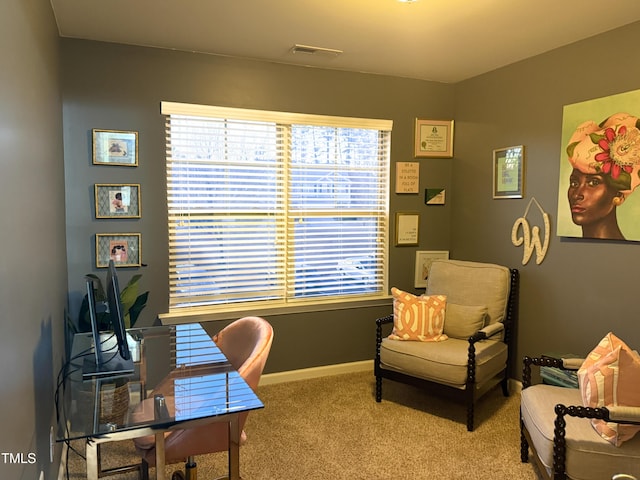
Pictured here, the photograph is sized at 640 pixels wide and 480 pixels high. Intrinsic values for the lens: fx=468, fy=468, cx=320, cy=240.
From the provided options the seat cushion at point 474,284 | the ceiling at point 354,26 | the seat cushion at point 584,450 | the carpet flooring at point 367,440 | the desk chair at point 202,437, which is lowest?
the carpet flooring at point 367,440

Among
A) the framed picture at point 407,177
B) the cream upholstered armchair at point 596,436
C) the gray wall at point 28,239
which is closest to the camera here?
the gray wall at point 28,239

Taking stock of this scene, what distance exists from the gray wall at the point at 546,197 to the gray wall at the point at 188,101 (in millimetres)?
364

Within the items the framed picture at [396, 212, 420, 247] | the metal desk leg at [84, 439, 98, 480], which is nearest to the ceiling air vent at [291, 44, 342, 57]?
the framed picture at [396, 212, 420, 247]

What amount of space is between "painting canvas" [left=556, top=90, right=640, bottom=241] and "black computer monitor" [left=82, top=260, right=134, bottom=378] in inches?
110

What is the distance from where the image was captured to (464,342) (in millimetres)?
3340

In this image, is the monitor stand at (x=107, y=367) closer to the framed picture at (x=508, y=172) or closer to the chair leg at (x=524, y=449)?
the chair leg at (x=524, y=449)

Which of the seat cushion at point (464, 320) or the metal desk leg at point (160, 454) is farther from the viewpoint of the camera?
the seat cushion at point (464, 320)

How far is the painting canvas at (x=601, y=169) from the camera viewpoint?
Answer: 2.76 metres

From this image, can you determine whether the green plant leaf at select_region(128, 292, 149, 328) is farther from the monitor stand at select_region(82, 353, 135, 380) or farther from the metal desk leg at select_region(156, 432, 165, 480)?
the metal desk leg at select_region(156, 432, 165, 480)

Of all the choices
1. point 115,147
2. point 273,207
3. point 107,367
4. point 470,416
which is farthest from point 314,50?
point 470,416

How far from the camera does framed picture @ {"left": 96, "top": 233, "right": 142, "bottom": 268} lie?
316 cm

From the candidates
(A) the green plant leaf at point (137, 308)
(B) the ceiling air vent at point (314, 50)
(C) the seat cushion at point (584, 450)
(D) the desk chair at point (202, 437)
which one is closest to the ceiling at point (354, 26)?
(B) the ceiling air vent at point (314, 50)

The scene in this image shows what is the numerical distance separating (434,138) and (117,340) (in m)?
3.13

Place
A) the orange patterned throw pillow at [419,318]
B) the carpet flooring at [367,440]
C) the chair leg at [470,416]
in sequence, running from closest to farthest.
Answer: the carpet flooring at [367,440]
the chair leg at [470,416]
the orange patterned throw pillow at [419,318]
